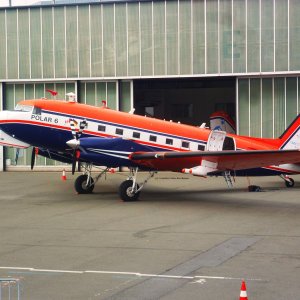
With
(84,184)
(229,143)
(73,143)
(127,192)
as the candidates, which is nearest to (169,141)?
(229,143)

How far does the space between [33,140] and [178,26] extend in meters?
21.0

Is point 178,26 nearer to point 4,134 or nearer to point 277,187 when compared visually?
point 277,187

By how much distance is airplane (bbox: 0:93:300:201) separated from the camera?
2600 centimetres

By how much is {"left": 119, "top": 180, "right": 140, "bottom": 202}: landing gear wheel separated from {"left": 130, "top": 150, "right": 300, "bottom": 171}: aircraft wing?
3.37 ft

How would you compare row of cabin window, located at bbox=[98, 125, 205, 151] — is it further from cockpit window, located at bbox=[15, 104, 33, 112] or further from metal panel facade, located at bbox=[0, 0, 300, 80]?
metal panel facade, located at bbox=[0, 0, 300, 80]

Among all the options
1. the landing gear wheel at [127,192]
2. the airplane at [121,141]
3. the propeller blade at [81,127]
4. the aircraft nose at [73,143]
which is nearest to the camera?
the aircraft nose at [73,143]

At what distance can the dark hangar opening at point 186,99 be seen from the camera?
2306 inches

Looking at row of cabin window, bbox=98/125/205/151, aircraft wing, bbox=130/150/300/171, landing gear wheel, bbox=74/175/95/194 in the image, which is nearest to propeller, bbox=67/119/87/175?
row of cabin window, bbox=98/125/205/151

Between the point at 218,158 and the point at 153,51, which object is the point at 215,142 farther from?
the point at 153,51

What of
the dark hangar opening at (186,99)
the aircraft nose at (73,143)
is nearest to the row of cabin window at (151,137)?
the aircraft nose at (73,143)

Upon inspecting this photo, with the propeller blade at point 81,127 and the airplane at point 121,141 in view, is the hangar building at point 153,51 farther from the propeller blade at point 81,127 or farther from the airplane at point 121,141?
the propeller blade at point 81,127

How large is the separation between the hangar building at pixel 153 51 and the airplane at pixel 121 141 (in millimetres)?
16769

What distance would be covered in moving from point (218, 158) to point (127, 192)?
13.7 feet

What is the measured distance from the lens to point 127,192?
87.2 feet
